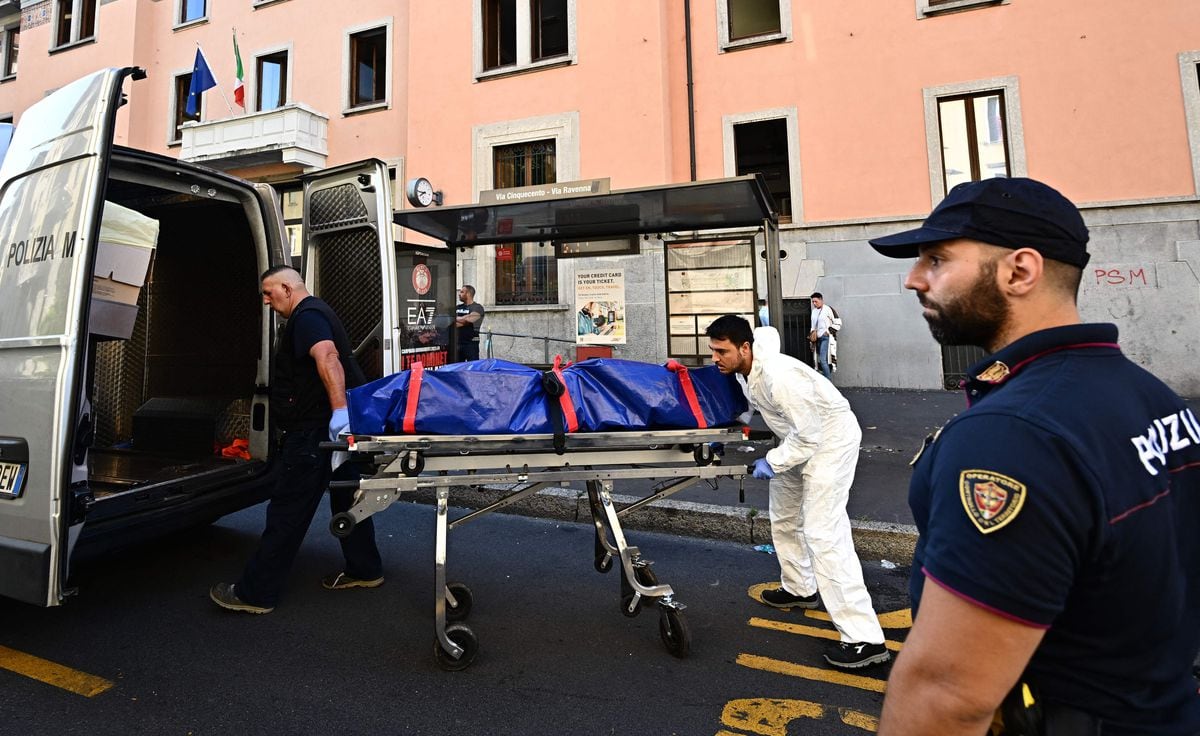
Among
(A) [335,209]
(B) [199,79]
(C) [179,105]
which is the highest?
(C) [179,105]

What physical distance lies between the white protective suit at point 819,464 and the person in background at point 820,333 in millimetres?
8105

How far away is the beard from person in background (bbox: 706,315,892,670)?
198 centimetres

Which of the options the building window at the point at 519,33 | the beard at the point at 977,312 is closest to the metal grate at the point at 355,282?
the beard at the point at 977,312

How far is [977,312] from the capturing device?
1.16 m

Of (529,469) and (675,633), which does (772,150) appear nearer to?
(529,469)

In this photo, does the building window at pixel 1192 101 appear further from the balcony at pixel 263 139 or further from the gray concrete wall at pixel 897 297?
the balcony at pixel 263 139

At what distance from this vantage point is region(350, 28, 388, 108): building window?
15.7m

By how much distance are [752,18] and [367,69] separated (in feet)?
31.6

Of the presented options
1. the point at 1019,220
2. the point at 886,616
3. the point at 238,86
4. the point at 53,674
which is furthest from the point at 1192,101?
the point at 238,86

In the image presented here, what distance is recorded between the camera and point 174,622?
3.34 metres

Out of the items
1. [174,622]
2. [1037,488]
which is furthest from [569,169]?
[1037,488]

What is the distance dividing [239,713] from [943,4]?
14.2m

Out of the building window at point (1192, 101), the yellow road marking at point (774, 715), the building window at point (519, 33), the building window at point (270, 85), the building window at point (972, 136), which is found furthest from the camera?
the building window at point (270, 85)

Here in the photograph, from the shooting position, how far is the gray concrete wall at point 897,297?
33.2 ft
